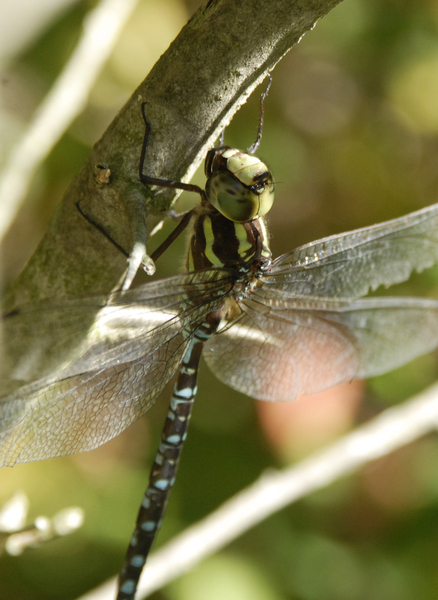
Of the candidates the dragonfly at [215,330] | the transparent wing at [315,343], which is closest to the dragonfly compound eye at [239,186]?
the dragonfly at [215,330]

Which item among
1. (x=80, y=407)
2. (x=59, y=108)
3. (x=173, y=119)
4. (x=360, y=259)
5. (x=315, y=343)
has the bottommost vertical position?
(x=80, y=407)

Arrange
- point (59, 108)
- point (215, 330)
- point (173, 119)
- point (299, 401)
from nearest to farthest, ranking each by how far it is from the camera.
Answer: point (173, 119), point (215, 330), point (59, 108), point (299, 401)

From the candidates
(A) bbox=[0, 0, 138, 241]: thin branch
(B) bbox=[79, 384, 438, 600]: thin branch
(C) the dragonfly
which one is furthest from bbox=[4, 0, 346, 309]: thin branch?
(B) bbox=[79, 384, 438, 600]: thin branch

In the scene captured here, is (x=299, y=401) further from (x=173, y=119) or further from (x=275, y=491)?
(x=173, y=119)

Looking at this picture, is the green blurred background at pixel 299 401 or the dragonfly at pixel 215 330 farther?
the green blurred background at pixel 299 401

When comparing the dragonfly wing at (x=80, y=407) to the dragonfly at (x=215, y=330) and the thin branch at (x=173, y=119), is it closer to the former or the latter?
the dragonfly at (x=215, y=330)

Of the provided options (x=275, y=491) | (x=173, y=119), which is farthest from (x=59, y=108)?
(x=275, y=491)

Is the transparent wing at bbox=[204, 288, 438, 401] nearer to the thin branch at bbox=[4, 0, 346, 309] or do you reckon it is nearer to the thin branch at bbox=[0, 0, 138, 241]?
the thin branch at bbox=[4, 0, 346, 309]

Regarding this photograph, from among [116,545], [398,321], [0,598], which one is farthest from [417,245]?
[0,598]
